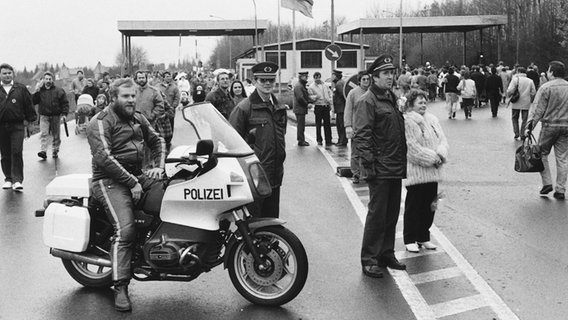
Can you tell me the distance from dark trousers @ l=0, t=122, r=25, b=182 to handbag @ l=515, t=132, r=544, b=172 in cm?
768

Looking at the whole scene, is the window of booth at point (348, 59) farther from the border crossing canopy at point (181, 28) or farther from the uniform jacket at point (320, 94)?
the uniform jacket at point (320, 94)

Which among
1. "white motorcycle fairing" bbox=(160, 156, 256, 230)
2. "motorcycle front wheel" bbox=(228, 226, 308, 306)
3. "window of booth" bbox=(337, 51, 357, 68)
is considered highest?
"window of booth" bbox=(337, 51, 357, 68)

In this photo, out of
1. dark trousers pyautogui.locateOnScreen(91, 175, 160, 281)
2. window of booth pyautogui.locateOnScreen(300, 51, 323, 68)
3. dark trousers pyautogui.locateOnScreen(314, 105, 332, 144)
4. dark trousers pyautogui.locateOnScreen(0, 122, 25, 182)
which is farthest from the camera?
window of booth pyautogui.locateOnScreen(300, 51, 323, 68)

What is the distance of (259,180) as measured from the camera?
6.19 meters

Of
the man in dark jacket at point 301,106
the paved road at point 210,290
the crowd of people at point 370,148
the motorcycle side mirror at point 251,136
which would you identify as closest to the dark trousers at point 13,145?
the crowd of people at point 370,148

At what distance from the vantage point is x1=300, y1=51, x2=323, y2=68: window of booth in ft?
237

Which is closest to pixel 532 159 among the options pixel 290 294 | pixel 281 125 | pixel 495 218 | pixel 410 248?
pixel 495 218

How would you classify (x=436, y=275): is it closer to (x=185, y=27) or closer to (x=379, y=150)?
(x=379, y=150)

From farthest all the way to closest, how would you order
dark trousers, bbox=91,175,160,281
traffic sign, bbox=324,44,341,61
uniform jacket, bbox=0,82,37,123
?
traffic sign, bbox=324,44,341,61, uniform jacket, bbox=0,82,37,123, dark trousers, bbox=91,175,160,281

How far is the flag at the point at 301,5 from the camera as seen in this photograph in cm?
3083

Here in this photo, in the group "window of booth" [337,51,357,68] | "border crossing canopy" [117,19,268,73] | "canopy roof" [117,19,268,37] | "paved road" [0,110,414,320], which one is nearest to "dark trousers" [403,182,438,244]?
"paved road" [0,110,414,320]

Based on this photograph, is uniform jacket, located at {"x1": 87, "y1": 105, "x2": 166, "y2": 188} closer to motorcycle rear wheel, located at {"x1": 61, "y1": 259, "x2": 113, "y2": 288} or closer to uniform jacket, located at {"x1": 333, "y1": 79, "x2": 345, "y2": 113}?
motorcycle rear wheel, located at {"x1": 61, "y1": 259, "x2": 113, "y2": 288}

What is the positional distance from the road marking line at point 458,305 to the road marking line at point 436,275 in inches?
23.2

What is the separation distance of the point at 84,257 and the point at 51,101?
11.1 metres
